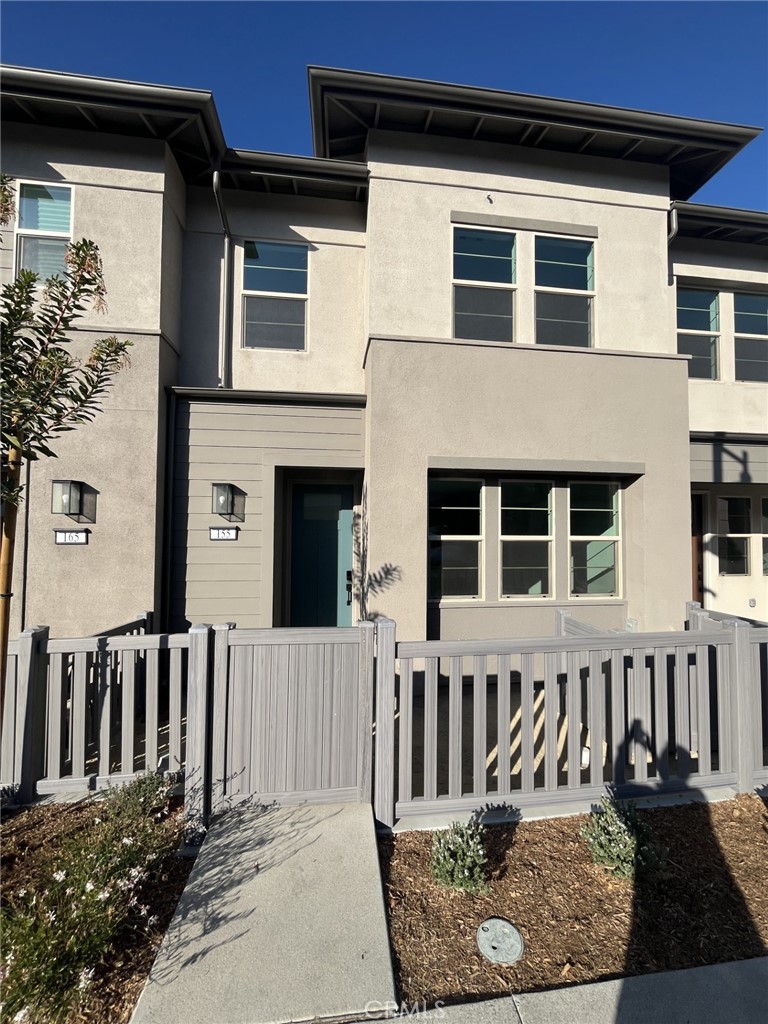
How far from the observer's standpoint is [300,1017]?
1802 mm

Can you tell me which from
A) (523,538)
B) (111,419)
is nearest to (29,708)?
(111,419)

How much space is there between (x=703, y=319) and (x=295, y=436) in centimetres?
662

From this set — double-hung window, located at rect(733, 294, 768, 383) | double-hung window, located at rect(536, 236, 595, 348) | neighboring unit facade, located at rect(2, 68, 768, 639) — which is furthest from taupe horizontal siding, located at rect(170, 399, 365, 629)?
double-hung window, located at rect(733, 294, 768, 383)

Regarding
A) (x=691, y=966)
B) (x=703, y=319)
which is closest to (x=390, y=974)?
(x=691, y=966)

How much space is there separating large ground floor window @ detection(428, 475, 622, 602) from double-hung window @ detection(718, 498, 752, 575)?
2650mm

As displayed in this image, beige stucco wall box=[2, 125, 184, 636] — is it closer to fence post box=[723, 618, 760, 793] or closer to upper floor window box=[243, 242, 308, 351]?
upper floor window box=[243, 242, 308, 351]

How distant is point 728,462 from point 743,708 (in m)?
4.59

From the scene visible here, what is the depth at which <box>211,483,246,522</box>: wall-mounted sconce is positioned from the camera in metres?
5.53

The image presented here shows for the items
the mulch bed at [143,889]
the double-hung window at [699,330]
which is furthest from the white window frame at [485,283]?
the mulch bed at [143,889]

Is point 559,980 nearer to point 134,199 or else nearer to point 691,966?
point 691,966

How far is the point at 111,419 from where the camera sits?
5.22 meters

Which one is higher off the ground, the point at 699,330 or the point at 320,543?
the point at 699,330

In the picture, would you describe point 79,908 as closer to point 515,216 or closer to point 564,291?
point 564,291
